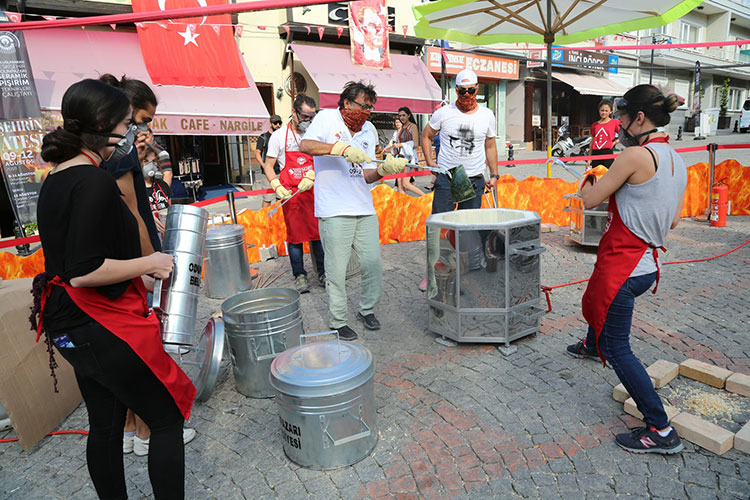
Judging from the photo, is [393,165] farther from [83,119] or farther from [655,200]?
[83,119]

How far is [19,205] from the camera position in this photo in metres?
7.41

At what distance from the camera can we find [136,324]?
1.79 m

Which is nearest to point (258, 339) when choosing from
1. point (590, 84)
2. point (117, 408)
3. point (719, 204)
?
point (117, 408)

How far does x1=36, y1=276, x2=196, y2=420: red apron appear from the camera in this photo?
5.64 feet

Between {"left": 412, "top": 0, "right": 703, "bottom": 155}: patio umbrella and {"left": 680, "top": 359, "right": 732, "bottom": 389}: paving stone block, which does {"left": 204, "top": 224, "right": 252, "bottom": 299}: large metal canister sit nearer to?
{"left": 412, "top": 0, "right": 703, "bottom": 155}: patio umbrella

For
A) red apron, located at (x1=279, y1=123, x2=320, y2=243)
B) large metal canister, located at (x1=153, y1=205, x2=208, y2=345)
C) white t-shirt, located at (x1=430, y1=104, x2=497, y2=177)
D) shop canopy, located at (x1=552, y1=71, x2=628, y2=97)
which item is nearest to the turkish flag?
red apron, located at (x1=279, y1=123, x2=320, y2=243)

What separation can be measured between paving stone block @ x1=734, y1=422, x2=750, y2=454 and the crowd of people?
0.29 meters

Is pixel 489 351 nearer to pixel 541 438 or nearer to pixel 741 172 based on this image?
pixel 541 438

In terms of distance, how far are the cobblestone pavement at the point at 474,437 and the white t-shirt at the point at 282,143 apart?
85.5 inches

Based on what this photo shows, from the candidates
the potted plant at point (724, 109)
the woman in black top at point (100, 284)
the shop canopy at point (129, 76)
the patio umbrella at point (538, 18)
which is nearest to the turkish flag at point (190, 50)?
the shop canopy at point (129, 76)

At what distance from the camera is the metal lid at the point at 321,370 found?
2.33 meters

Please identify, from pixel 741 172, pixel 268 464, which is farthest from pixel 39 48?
pixel 741 172

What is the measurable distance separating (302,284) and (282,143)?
1.61m

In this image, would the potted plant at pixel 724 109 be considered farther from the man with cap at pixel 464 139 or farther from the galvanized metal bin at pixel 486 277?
the galvanized metal bin at pixel 486 277
